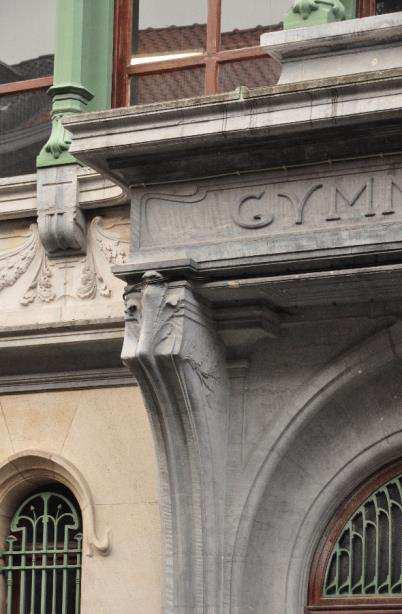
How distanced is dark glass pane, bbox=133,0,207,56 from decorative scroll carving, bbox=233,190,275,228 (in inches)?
77.5

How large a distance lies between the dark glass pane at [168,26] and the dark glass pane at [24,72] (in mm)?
691

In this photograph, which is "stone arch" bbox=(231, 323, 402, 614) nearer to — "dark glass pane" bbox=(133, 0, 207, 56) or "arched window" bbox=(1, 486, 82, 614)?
"arched window" bbox=(1, 486, 82, 614)

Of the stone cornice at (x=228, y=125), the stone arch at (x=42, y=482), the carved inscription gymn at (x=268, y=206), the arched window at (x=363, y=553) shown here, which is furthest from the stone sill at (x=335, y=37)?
the stone arch at (x=42, y=482)

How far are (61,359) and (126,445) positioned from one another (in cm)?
75

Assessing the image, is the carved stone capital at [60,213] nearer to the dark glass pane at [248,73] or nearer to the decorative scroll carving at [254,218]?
the dark glass pane at [248,73]

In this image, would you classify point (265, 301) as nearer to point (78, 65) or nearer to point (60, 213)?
point (60, 213)

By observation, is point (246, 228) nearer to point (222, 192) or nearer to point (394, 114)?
point (222, 192)

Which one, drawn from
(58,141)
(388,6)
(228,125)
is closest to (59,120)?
(58,141)

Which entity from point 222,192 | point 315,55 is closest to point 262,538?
point 222,192

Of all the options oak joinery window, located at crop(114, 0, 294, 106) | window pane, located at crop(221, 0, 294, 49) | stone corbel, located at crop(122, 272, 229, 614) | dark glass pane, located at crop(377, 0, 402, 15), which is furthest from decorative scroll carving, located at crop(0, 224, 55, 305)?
dark glass pane, located at crop(377, 0, 402, 15)

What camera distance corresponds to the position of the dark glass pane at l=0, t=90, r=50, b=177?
14.0m

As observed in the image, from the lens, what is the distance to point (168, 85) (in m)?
13.8

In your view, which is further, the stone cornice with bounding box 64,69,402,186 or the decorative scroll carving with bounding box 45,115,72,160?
the decorative scroll carving with bounding box 45,115,72,160

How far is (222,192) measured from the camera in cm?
1220
